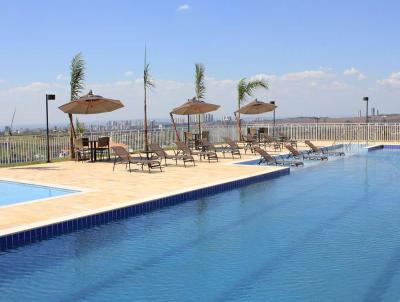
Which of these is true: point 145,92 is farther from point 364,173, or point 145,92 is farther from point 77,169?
point 364,173

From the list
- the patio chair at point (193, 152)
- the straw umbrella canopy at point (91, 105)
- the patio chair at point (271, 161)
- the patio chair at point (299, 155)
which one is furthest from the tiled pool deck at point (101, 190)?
the patio chair at point (299, 155)

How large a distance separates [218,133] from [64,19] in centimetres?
862

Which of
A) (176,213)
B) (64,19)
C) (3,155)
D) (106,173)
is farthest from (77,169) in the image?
(64,19)

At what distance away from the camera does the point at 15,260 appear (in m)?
5.55

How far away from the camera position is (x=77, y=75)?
1533cm

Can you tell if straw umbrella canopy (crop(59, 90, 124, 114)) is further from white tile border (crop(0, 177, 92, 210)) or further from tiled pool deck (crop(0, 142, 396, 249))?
white tile border (crop(0, 177, 92, 210))

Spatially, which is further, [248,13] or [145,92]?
[248,13]

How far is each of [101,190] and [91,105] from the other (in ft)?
19.7

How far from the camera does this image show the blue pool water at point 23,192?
27.9ft

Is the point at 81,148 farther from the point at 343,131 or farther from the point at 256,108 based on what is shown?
the point at 343,131

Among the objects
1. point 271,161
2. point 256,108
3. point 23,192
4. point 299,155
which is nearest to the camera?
point 23,192

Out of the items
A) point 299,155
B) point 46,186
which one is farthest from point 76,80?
point 299,155

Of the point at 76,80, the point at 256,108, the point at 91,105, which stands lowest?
the point at 91,105

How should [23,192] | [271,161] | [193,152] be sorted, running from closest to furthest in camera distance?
[23,192]
[271,161]
[193,152]
